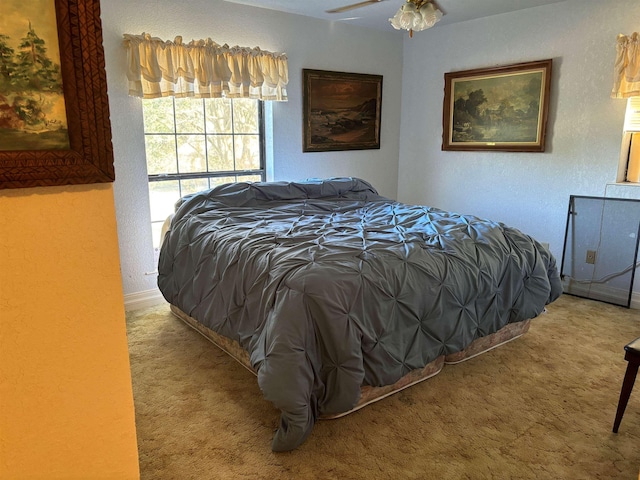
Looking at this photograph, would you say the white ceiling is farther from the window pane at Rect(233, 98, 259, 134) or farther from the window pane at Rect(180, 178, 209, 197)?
the window pane at Rect(180, 178, 209, 197)

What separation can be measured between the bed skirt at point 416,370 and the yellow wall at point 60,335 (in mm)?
1442

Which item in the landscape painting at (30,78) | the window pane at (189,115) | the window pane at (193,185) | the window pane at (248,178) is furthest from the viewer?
the window pane at (248,178)

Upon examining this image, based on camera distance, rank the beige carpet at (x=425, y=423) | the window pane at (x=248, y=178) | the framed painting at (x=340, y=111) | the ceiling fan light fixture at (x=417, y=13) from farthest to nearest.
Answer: the framed painting at (x=340, y=111), the window pane at (x=248, y=178), the ceiling fan light fixture at (x=417, y=13), the beige carpet at (x=425, y=423)

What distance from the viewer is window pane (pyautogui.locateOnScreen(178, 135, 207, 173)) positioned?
4000mm

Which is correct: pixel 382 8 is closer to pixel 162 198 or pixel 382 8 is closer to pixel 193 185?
pixel 193 185

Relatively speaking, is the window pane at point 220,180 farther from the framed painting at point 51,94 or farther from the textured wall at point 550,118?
the framed painting at point 51,94

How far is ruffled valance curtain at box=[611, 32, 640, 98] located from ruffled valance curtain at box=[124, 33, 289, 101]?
266 centimetres

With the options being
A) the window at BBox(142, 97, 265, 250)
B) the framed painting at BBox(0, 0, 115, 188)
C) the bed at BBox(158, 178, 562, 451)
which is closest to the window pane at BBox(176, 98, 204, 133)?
the window at BBox(142, 97, 265, 250)

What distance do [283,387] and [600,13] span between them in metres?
3.83

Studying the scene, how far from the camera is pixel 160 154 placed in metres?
3.90

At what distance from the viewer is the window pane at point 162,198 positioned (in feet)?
13.0

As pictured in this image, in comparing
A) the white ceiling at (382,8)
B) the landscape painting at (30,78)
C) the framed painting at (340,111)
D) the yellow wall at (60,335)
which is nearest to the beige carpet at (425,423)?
the yellow wall at (60,335)

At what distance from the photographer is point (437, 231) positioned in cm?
291

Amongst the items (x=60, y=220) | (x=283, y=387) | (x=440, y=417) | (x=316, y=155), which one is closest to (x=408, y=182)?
(x=316, y=155)
